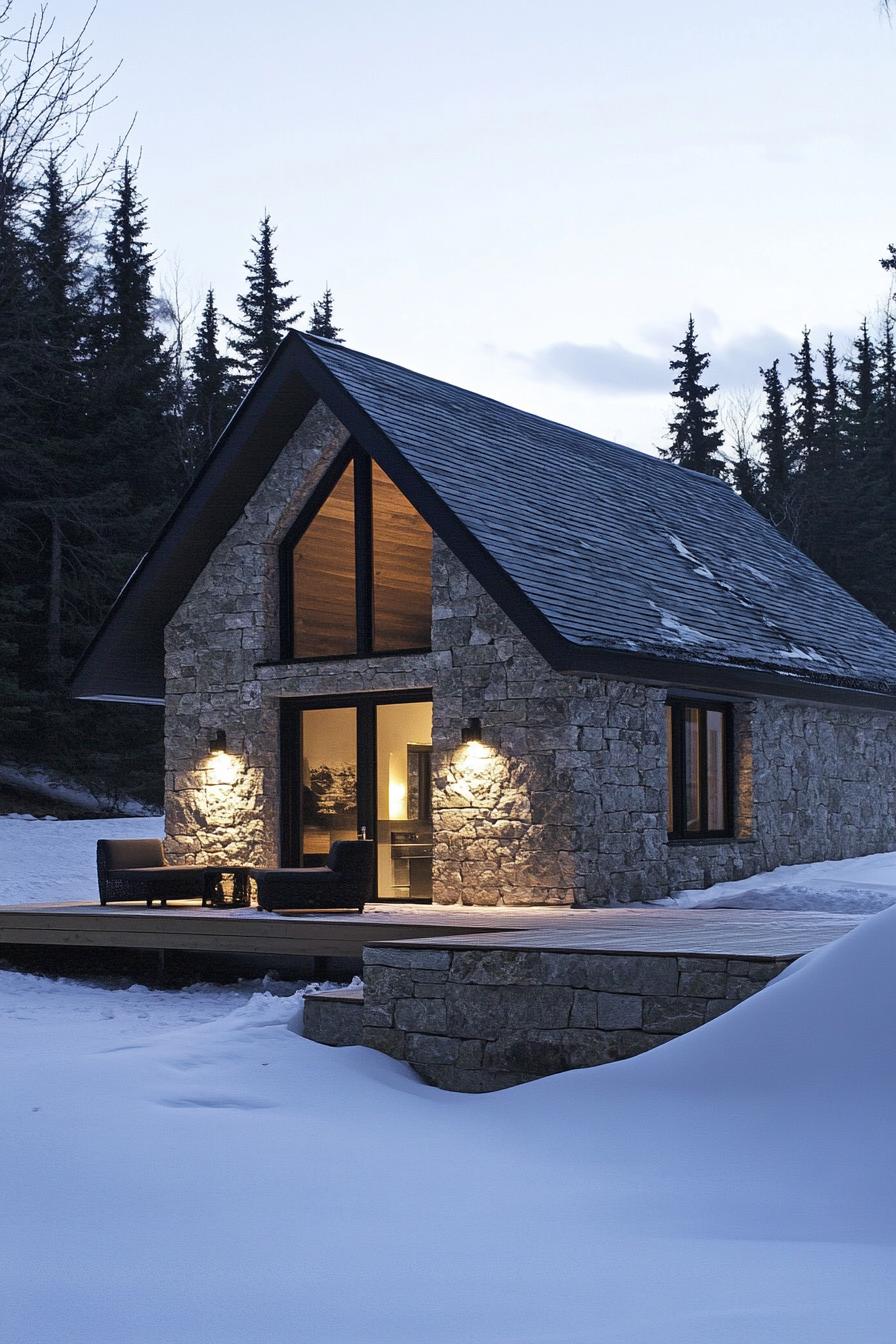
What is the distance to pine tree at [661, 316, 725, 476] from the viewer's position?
4094cm

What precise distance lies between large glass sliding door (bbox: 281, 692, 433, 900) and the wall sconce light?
0.55 m

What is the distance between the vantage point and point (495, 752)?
39.5 ft

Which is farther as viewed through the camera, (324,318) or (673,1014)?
(324,318)

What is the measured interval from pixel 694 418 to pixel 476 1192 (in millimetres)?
37750

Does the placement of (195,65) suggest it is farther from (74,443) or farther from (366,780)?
(74,443)

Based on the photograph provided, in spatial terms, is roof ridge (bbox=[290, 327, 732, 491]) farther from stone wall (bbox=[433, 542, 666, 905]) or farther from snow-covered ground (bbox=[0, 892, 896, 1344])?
snow-covered ground (bbox=[0, 892, 896, 1344])

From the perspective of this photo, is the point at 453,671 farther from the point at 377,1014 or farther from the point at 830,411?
the point at 830,411

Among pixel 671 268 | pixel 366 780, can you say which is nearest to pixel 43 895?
pixel 366 780

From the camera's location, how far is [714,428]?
1646 inches

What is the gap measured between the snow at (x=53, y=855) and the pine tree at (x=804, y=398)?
1233 inches

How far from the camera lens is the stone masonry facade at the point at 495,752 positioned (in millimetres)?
11773

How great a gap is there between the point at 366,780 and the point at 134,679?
3522mm

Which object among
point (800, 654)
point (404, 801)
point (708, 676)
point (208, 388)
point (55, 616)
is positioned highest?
point (208, 388)

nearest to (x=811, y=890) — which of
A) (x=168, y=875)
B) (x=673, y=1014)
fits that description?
(x=168, y=875)
